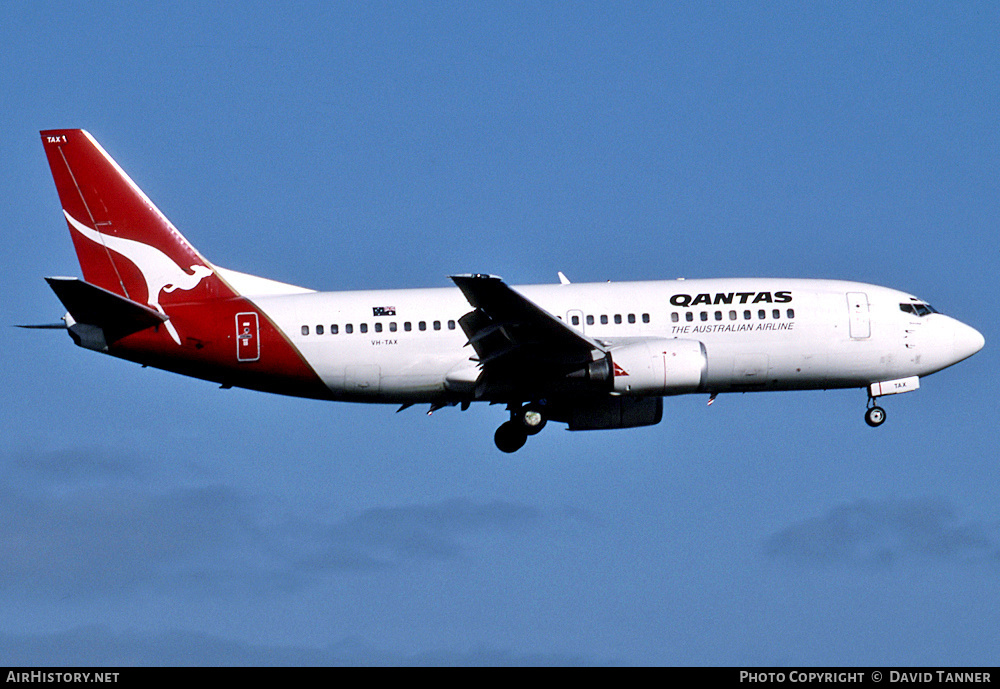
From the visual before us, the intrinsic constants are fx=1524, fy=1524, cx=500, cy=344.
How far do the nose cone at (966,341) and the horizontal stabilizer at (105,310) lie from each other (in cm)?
2521

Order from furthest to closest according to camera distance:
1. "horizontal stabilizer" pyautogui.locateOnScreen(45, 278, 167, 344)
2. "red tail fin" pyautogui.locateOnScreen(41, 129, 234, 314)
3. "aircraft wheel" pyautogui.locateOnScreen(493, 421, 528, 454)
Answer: "red tail fin" pyautogui.locateOnScreen(41, 129, 234, 314) → "aircraft wheel" pyautogui.locateOnScreen(493, 421, 528, 454) → "horizontal stabilizer" pyautogui.locateOnScreen(45, 278, 167, 344)

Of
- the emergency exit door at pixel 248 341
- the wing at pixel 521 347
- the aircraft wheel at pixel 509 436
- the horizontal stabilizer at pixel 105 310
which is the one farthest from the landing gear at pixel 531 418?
the horizontal stabilizer at pixel 105 310

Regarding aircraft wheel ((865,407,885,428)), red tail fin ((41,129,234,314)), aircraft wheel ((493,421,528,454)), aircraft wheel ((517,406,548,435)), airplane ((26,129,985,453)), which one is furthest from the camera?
aircraft wheel ((865,407,885,428))

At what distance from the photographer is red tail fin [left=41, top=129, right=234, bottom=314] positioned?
48.3m

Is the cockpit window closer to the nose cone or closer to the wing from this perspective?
the nose cone

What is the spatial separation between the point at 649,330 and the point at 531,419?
4.61 metres

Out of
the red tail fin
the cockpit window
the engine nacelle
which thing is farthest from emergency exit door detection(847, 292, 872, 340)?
the red tail fin

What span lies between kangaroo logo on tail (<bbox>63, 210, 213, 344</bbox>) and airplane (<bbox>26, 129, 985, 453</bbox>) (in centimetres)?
5

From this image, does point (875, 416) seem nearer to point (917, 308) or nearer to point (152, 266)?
point (917, 308)

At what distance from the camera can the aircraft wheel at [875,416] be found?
4891 centimetres

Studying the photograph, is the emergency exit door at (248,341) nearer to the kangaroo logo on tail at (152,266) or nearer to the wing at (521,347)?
the kangaroo logo on tail at (152,266)

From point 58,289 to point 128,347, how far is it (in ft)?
11.5
